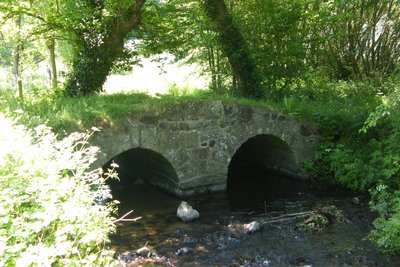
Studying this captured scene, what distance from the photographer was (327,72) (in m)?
14.3

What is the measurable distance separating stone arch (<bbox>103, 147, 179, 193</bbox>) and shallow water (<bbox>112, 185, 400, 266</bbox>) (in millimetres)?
734

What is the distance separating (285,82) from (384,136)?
3.55m

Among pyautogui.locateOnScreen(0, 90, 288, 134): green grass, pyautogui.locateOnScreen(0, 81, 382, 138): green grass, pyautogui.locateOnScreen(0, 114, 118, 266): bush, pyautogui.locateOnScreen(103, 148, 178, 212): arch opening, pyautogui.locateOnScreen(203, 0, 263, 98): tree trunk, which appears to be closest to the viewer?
pyautogui.locateOnScreen(0, 114, 118, 266): bush

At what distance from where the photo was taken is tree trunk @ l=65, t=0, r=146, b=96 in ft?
31.6

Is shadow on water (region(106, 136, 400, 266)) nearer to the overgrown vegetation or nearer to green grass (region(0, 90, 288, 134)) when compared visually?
the overgrown vegetation

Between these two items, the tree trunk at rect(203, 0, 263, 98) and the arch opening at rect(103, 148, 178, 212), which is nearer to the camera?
the arch opening at rect(103, 148, 178, 212)

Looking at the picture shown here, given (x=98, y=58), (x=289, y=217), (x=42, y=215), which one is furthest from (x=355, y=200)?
(x=98, y=58)

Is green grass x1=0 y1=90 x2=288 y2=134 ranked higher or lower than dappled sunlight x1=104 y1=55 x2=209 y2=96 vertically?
lower

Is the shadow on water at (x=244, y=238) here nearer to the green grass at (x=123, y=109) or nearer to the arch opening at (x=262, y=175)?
the arch opening at (x=262, y=175)

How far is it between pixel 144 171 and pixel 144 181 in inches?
12.6

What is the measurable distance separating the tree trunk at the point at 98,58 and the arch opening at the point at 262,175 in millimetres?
4160

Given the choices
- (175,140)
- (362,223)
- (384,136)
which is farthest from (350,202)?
(175,140)

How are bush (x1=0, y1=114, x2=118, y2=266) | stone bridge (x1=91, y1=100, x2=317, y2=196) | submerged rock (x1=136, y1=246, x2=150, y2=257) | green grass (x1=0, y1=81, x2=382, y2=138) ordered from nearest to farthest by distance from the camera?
bush (x1=0, y1=114, x2=118, y2=266)
submerged rock (x1=136, y1=246, x2=150, y2=257)
green grass (x1=0, y1=81, x2=382, y2=138)
stone bridge (x1=91, y1=100, x2=317, y2=196)

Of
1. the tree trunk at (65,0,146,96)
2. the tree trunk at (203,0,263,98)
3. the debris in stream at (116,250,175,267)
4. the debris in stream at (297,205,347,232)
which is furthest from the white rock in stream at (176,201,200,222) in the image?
the tree trunk at (203,0,263,98)
